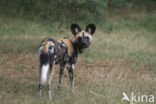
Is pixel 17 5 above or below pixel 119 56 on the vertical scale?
above

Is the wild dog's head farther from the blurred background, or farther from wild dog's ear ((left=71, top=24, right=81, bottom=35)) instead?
the blurred background

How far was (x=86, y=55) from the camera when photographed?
9461mm

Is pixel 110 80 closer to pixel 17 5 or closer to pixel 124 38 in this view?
pixel 124 38

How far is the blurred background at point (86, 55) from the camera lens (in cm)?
583

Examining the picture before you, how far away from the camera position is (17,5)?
17.5m

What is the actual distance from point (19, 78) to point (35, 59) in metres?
1.71

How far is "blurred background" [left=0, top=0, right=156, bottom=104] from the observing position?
5.83 metres

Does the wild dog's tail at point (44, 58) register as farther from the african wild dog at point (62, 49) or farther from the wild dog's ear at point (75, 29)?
the wild dog's ear at point (75, 29)

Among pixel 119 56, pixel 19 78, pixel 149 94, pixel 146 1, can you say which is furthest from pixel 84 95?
pixel 146 1

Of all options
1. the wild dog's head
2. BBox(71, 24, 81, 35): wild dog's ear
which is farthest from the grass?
BBox(71, 24, 81, 35): wild dog's ear

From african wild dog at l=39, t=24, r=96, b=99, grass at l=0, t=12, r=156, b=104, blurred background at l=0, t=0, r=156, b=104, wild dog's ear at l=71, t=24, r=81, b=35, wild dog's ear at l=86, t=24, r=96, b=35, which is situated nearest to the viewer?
african wild dog at l=39, t=24, r=96, b=99

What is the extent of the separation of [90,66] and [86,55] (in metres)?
1.09
